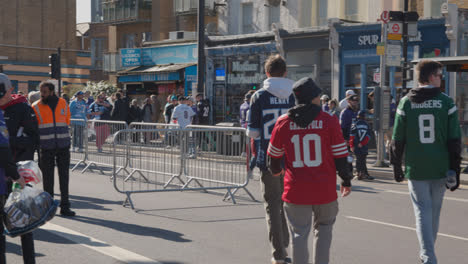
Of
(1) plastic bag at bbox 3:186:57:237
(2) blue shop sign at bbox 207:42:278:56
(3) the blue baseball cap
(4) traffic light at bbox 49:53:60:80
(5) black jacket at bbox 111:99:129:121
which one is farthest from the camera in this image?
(4) traffic light at bbox 49:53:60:80

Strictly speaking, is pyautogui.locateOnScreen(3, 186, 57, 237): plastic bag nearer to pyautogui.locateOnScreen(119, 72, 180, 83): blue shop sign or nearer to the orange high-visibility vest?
the orange high-visibility vest

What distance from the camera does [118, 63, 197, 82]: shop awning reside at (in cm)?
3503

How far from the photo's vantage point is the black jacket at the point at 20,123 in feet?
23.9

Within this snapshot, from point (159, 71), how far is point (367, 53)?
1417 centimetres

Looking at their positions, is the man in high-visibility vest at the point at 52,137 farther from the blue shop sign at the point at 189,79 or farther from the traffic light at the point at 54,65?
the blue shop sign at the point at 189,79

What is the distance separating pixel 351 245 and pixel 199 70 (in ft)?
53.8

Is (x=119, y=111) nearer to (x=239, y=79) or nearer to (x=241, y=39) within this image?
(x=239, y=79)

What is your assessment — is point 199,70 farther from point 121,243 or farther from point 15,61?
point 15,61

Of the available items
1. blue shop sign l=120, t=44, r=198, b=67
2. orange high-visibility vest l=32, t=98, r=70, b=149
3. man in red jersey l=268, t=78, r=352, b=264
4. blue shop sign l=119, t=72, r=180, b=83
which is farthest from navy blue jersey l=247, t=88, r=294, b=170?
blue shop sign l=119, t=72, r=180, b=83

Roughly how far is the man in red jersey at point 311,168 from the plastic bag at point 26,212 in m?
2.04

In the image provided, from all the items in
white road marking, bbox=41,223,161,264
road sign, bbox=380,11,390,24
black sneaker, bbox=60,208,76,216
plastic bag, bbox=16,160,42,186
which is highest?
road sign, bbox=380,11,390,24

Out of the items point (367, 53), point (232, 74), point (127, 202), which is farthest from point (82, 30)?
point (127, 202)

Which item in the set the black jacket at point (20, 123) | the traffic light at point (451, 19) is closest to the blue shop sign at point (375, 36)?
the traffic light at point (451, 19)

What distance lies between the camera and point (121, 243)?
813 cm
